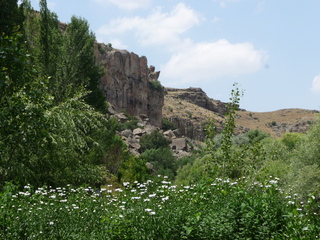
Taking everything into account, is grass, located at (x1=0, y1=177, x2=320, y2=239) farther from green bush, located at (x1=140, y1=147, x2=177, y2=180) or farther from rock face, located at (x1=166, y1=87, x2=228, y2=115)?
rock face, located at (x1=166, y1=87, x2=228, y2=115)

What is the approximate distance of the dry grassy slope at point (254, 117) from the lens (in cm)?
13041

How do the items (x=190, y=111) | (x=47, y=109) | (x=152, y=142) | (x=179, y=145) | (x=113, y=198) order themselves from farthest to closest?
(x=190, y=111), (x=179, y=145), (x=152, y=142), (x=47, y=109), (x=113, y=198)

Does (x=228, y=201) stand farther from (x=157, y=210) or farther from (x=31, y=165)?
(x=31, y=165)

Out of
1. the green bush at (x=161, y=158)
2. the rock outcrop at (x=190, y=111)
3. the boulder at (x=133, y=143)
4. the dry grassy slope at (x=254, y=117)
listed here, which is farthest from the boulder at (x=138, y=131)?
the dry grassy slope at (x=254, y=117)

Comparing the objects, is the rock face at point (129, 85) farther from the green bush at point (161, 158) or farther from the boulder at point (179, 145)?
the green bush at point (161, 158)

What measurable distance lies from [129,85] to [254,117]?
79852 mm

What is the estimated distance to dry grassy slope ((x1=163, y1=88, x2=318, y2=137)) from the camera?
13041cm

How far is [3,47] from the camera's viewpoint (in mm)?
7871

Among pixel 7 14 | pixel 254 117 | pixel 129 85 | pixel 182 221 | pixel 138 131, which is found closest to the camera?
pixel 182 221

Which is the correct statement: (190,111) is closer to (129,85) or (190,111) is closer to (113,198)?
(129,85)

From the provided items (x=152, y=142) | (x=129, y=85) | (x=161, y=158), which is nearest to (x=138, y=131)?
(x=152, y=142)

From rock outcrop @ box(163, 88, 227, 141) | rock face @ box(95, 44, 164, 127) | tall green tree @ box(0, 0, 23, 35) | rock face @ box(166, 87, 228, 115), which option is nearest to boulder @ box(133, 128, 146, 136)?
rock face @ box(95, 44, 164, 127)

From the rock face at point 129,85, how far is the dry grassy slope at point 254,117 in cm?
1556

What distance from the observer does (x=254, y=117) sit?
544 feet
